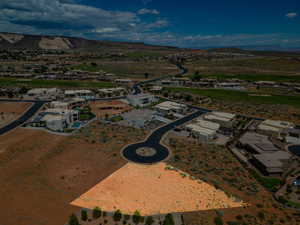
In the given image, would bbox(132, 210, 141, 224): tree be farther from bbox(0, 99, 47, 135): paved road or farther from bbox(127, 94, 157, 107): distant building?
bbox(127, 94, 157, 107): distant building

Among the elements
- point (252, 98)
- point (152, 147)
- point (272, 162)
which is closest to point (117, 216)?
point (152, 147)

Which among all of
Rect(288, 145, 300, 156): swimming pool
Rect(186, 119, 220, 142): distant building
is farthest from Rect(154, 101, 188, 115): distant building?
Rect(288, 145, 300, 156): swimming pool

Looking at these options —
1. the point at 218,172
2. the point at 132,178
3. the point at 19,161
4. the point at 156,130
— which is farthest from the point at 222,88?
the point at 19,161

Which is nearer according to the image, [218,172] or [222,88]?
[218,172]

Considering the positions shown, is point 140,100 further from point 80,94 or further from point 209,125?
point 209,125

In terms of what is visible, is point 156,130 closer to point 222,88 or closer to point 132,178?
point 132,178

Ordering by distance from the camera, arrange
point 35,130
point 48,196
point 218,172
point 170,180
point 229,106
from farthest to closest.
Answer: point 229,106, point 35,130, point 218,172, point 170,180, point 48,196

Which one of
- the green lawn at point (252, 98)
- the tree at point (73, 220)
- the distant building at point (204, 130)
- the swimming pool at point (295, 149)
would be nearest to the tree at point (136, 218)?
the tree at point (73, 220)
